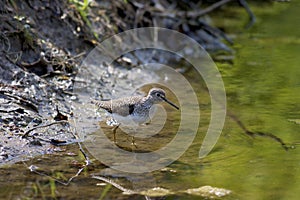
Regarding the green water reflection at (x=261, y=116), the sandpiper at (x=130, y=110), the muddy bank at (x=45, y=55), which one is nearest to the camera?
the green water reflection at (x=261, y=116)

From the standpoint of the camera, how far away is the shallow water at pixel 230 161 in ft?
20.8

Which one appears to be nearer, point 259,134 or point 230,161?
point 230,161

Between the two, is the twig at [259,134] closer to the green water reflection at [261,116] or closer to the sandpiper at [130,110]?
the green water reflection at [261,116]

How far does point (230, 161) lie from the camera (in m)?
7.32

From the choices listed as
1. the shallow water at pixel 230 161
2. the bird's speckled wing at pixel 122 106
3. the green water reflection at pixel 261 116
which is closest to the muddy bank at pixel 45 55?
the shallow water at pixel 230 161

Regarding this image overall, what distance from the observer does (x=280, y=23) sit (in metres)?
14.5

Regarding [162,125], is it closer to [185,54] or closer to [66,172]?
[66,172]

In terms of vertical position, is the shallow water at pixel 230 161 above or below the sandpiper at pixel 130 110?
below

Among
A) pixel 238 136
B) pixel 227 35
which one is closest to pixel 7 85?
pixel 238 136

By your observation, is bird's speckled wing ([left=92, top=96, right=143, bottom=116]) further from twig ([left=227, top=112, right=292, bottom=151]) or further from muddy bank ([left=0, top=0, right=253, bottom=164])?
twig ([left=227, top=112, right=292, bottom=151])

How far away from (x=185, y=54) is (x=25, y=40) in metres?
3.94

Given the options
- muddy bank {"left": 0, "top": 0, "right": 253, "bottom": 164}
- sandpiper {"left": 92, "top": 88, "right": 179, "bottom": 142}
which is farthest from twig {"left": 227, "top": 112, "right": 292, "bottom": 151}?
muddy bank {"left": 0, "top": 0, "right": 253, "bottom": 164}

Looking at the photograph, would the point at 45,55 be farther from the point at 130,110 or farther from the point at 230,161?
the point at 230,161

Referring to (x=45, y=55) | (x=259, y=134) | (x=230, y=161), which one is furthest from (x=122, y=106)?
(x=45, y=55)
